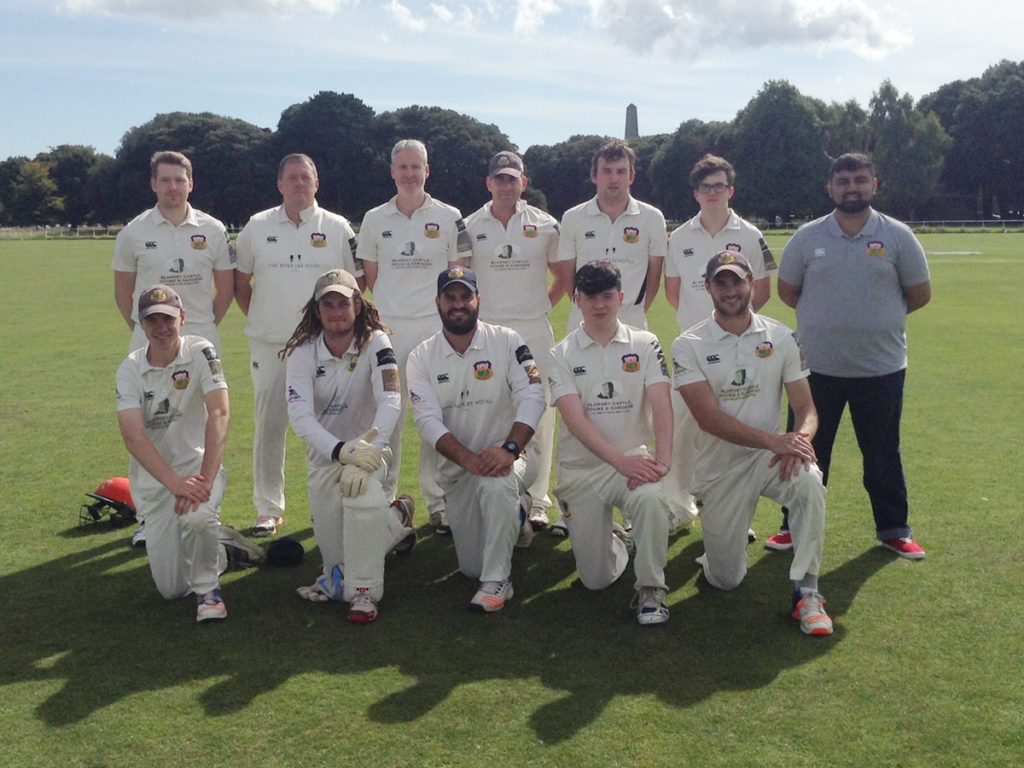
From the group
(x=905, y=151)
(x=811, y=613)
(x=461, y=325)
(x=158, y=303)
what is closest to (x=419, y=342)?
(x=461, y=325)

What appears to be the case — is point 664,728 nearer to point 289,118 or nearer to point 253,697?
point 253,697

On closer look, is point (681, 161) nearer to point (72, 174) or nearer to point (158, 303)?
point (72, 174)

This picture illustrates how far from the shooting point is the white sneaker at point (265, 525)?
20.3 ft

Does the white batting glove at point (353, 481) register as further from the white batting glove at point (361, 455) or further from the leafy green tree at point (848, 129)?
the leafy green tree at point (848, 129)

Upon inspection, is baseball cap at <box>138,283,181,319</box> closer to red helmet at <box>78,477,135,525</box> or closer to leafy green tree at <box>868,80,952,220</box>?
red helmet at <box>78,477,135,525</box>

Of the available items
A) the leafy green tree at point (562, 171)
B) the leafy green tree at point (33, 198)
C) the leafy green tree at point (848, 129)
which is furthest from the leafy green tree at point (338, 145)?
the leafy green tree at point (848, 129)

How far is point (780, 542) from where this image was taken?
19.0 ft

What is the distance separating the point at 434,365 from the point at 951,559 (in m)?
3.15

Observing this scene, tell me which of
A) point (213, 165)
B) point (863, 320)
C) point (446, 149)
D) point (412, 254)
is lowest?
point (863, 320)

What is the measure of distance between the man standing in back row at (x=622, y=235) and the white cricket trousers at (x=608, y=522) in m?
1.51

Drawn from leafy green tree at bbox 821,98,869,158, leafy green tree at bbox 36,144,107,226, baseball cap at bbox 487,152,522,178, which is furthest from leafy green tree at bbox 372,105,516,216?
baseball cap at bbox 487,152,522,178

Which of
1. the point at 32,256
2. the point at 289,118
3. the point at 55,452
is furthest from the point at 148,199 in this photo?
the point at 55,452

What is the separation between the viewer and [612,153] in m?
6.27

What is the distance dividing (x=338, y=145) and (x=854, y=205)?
256ft
